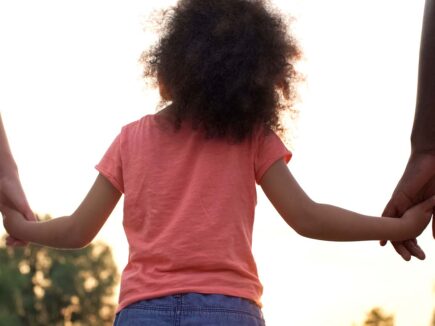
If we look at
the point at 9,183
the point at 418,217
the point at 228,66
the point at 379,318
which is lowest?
the point at 379,318

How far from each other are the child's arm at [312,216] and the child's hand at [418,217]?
27 cm

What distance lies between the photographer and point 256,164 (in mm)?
3828

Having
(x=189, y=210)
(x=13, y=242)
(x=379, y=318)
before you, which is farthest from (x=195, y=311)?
(x=379, y=318)

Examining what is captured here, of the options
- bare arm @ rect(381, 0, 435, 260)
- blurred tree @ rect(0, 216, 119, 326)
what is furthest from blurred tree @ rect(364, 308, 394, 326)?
bare arm @ rect(381, 0, 435, 260)

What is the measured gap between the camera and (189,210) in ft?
12.3

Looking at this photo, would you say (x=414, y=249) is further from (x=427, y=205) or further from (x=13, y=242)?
(x=13, y=242)

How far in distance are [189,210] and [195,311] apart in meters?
0.31

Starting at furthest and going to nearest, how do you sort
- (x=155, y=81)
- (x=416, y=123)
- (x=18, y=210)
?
(x=416, y=123) < (x=18, y=210) < (x=155, y=81)

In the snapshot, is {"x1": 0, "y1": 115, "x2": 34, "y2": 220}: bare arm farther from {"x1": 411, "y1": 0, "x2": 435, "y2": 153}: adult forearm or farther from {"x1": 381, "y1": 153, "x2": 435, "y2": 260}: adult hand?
{"x1": 411, "y1": 0, "x2": 435, "y2": 153}: adult forearm

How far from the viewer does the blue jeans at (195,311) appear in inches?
144

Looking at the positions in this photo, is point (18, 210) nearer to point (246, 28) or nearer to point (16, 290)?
point (246, 28)

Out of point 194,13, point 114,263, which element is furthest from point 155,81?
point 114,263

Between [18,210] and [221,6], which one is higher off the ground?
[221,6]

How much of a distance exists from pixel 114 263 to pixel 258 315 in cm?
4595
